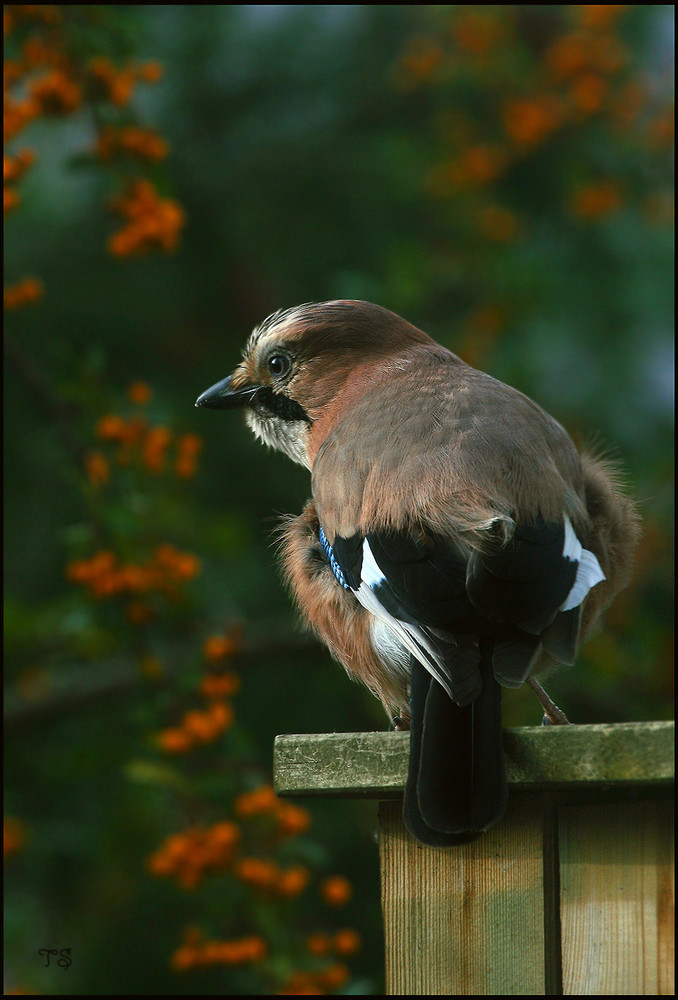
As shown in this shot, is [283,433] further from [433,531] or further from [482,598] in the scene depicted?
[482,598]

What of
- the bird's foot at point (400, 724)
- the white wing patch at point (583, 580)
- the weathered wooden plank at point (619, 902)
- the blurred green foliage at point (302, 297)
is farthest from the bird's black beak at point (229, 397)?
the weathered wooden plank at point (619, 902)

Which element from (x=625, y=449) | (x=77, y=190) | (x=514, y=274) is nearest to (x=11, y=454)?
(x=77, y=190)

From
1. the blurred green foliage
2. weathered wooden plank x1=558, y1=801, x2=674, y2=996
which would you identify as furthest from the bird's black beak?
weathered wooden plank x1=558, y1=801, x2=674, y2=996

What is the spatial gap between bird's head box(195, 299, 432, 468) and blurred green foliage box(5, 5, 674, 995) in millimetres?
616

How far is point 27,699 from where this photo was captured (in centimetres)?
394

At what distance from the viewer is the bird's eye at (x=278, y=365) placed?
9.47ft

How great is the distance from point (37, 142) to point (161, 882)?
114 inches

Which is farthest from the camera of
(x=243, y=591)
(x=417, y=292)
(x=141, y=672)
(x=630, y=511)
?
(x=243, y=591)

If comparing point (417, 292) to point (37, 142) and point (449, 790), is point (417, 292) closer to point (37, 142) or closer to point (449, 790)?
point (37, 142)

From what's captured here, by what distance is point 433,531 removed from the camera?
76.6 inches

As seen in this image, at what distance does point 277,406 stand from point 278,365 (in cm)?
10

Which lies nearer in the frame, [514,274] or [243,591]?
[514,274]

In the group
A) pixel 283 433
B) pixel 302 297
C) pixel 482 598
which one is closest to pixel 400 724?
pixel 482 598

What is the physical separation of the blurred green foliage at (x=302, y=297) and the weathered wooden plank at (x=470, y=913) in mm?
1622
